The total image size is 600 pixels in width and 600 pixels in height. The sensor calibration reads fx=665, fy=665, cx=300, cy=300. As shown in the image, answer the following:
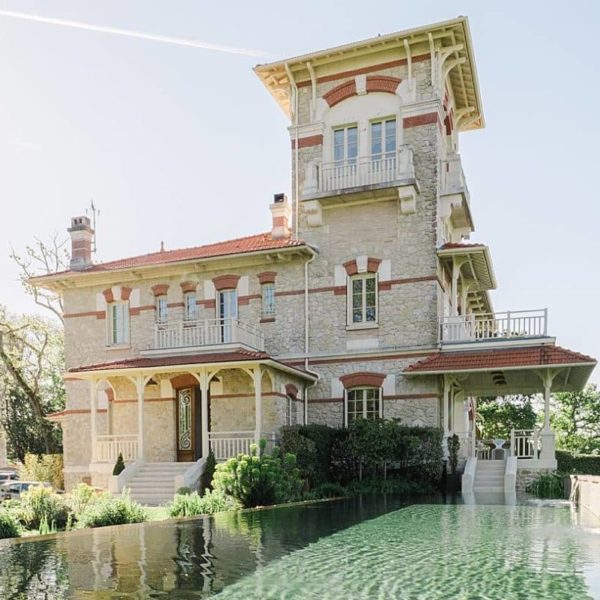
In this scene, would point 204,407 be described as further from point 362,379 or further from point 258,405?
point 362,379

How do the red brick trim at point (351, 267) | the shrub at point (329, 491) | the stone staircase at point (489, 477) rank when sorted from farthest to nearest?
the red brick trim at point (351, 267) < the stone staircase at point (489, 477) < the shrub at point (329, 491)

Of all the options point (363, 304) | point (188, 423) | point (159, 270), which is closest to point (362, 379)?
point (363, 304)

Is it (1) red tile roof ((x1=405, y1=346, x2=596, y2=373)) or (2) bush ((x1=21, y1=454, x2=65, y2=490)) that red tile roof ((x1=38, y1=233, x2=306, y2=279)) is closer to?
(1) red tile roof ((x1=405, y1=346, x2=596, y2=373))

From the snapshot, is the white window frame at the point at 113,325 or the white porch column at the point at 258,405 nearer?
the white porch column at the point at 258,405

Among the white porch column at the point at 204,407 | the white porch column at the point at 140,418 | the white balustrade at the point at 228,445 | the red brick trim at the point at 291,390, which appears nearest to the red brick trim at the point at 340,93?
the red brick trim at the point at 291,390

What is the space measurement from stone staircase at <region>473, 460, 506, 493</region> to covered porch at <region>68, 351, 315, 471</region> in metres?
5.58

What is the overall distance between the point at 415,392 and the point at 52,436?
23101mm

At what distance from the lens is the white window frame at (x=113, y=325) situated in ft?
76.3

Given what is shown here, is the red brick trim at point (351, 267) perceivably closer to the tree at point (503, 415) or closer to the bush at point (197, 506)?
the bush at point (197, 506)

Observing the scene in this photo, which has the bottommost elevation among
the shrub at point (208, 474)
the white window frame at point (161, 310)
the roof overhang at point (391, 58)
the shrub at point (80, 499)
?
the shrub at point (208, 474)

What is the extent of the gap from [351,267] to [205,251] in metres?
5.40

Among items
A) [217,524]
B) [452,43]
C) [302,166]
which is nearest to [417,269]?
[302,166]

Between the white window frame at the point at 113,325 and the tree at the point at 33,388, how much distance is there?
1209cm

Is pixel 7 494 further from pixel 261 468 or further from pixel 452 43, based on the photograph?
pixel 452 43
